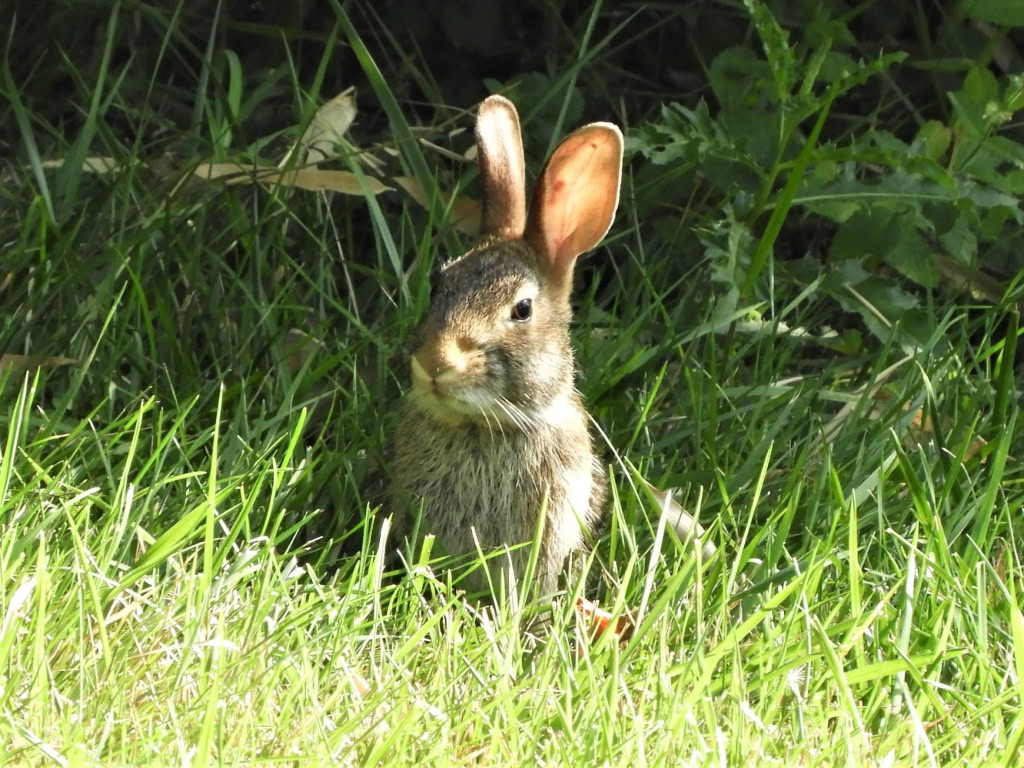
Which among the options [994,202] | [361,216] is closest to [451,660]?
[994,202]

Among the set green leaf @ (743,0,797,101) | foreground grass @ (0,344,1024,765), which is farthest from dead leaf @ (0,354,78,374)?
green leaf @ (743,0,797,101)

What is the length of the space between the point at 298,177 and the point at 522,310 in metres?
1.07

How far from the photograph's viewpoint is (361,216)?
4867mm

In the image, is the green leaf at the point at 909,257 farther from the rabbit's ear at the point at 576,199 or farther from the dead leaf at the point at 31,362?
the dead leaf at the point at 31,362

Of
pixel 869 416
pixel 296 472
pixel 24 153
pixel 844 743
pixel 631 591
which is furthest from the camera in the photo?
pixel 24 153

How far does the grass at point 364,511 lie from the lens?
7.88 feet

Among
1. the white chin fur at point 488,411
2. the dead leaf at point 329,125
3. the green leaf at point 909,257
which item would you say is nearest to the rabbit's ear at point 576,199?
the white chin fur at point 488,411

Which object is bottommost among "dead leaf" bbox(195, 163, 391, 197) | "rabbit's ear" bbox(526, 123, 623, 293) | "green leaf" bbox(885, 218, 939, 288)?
"green leaf" bbox(885, 218, 939, 288)

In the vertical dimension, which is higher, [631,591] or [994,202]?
[994,202]

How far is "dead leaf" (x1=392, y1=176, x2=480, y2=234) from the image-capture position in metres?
4.22

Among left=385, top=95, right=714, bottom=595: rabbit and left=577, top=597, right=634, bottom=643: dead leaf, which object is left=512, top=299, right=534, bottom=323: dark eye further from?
left=577, top=597, right=634, bottom=643: dead leaf

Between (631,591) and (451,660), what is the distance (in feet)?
1.64

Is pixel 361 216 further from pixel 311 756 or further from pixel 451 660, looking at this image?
pixel 311 756

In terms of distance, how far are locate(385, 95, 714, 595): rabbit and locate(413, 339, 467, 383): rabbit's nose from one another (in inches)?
0.5
